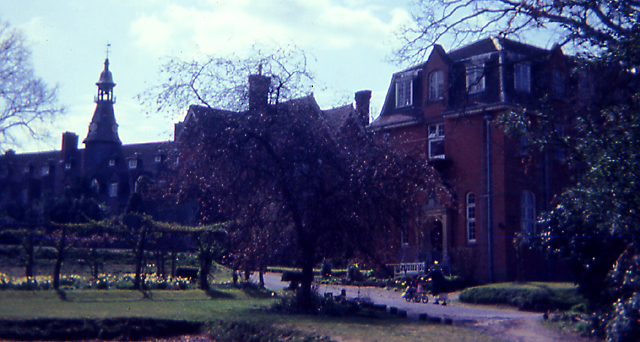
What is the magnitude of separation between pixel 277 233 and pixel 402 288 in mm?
11513

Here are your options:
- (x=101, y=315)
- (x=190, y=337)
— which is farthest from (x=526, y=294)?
(x=101, y=315)

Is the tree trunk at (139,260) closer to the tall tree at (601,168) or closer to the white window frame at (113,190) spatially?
the tall tree at (601,168)

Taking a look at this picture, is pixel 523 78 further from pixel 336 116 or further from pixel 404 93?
pixel 336 116

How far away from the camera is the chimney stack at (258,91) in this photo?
1418 centimetres

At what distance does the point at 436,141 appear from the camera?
2950 centimetres

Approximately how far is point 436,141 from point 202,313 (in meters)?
18.3

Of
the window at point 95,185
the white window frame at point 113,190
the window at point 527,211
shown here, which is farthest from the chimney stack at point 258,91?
the white window frame at point 113,190

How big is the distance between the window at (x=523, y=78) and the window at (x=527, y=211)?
4.78 metres

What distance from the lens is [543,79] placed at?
64.6 feet

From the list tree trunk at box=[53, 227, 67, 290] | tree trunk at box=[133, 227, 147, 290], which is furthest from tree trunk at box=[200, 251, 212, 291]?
tree trunk at box=[53, 227, 67, 290]

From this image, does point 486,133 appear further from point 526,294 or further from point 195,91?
point 195,91

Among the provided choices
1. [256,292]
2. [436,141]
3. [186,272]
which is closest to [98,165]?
[186,272]

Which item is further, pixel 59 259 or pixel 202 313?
pixel 59 259

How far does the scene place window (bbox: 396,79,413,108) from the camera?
103ft
